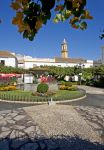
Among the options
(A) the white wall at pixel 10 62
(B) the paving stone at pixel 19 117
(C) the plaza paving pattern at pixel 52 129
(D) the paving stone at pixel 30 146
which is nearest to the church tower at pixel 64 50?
(A) the white wall at pixel 10 62

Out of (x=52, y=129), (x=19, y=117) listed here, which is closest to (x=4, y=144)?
(x=52, y=129)

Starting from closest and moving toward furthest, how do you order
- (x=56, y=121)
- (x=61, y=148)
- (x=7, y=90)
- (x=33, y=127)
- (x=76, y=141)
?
(x=61, y=148)
(x=76, y=141)
(x=33, y=127)
(x=56, y=121)
(x=7, y=90)

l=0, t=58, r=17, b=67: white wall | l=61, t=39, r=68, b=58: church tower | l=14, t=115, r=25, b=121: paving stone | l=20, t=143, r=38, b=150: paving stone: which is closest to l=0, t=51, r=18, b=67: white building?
l=0, t=58, r=17, b=67: white wall

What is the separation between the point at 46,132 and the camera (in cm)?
1227

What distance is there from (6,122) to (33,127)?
165 centimetres

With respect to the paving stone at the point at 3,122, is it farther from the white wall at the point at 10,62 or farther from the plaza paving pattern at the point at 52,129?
the white wall at the point at 10,62

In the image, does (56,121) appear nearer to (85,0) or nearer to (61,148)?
(61,148)

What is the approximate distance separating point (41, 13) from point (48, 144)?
914cm

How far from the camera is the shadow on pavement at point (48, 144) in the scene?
10.6 m

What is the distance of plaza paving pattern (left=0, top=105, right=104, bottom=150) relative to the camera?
35.4ft

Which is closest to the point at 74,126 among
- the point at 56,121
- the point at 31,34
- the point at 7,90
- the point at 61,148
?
the point at 56,121

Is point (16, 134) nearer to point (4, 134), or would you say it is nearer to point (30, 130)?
point (4, 134)

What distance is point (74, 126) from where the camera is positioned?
13.3 meters

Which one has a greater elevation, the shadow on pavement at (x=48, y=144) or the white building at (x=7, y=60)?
the white building at (x=7, y=60)
